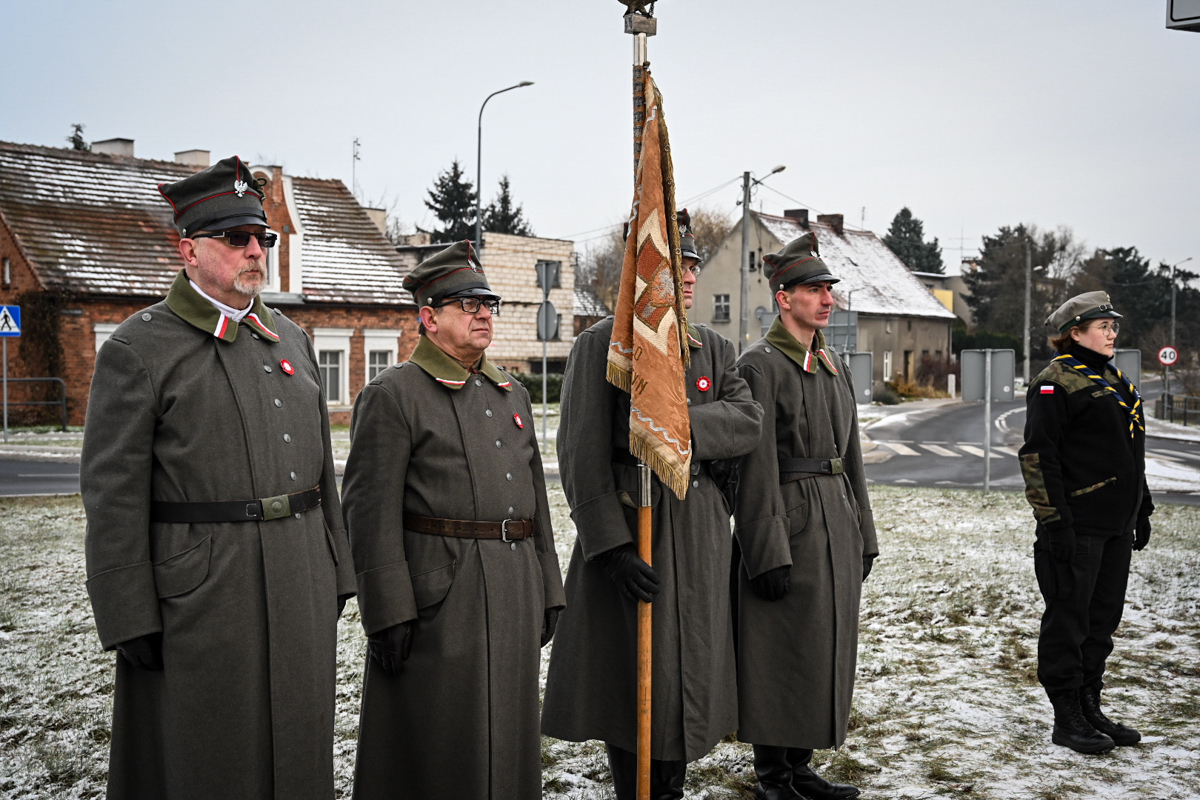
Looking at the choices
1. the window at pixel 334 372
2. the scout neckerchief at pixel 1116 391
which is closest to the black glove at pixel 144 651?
the scout neckerchief at pixel 1116 391

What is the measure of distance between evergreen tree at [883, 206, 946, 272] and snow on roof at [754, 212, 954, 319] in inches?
1473

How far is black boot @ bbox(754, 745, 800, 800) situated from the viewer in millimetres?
4617

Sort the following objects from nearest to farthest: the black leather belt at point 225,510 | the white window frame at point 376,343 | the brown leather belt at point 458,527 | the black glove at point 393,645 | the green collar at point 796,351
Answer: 1. the black leather belt at point 225,510
2. the black glove at point 393,645
3. the brown leather belt at point 458,527
4. the green collar at point 796,351
5. the white window frame at point 376,343

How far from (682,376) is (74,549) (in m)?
7.93

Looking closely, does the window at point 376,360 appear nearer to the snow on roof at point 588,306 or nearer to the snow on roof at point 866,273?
the snow on roof at point 588,306

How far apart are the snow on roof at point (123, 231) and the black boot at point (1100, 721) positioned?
23850 millimetres

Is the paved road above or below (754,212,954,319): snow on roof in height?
below

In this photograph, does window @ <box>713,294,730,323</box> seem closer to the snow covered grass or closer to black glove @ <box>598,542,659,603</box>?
the snow covered grass

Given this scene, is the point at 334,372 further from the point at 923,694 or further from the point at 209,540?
the point at 209,540

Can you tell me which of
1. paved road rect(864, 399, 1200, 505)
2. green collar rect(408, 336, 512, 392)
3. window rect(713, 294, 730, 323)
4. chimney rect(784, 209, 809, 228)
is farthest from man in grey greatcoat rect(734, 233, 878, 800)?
chimney rect(784, 209, 809, 228)

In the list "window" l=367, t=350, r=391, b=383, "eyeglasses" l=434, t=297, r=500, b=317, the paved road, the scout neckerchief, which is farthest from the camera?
"window" l=367, t=350, r=391, b=383

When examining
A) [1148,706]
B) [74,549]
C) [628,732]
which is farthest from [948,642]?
[74,549]

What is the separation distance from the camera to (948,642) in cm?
709

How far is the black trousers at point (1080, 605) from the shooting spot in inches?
212
